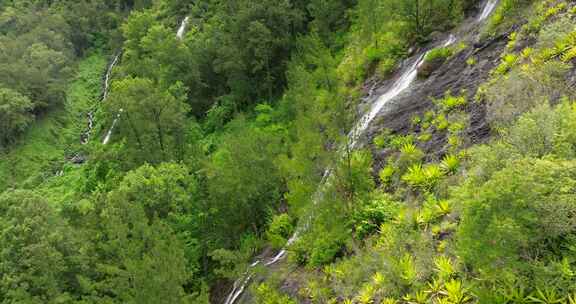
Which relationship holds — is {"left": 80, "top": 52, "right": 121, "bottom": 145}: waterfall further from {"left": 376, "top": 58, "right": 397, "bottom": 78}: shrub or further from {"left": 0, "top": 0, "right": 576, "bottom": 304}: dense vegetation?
{"left": 376, "top": 58, "right": 397, "bottom": 78}: shrub

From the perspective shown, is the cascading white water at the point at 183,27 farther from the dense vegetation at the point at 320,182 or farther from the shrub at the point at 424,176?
the shrub at the point at 424,176

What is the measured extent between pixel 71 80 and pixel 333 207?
5311 cm

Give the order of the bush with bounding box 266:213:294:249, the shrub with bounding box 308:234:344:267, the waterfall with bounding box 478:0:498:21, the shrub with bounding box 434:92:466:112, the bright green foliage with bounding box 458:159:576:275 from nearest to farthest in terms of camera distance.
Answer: the bright green foliage with bounding box 458:159:576:275
the shrub with bounding box 308:234:344:267
the shrub with bounding box 434:92:466:112
the bush with bounding box 266:213:294:249
the waterfall with bounding box 478:0:498:21

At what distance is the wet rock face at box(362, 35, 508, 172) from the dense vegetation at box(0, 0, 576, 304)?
308mm

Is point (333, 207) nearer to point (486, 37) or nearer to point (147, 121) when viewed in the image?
point (486, 37)

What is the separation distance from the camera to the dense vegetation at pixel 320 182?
702 centimetres

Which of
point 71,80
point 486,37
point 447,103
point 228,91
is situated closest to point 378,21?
point 486,37

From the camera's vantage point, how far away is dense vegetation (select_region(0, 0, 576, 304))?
23.0 ft

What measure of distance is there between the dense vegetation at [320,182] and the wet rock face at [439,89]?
308mm

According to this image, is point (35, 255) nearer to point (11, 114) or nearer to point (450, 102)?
point (450, 102)

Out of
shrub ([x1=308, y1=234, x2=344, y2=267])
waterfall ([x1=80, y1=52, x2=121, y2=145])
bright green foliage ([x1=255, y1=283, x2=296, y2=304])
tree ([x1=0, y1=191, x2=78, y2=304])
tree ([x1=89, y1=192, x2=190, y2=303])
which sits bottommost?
bright green foliage ([x1=255, y1=283, x2=296, y2=304])

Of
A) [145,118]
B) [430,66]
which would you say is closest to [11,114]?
[145,118]

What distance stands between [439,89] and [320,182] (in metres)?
6.27

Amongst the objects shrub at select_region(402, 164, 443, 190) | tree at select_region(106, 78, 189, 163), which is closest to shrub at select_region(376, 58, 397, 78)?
shrub at select_region(402, 164, 443, 190)
